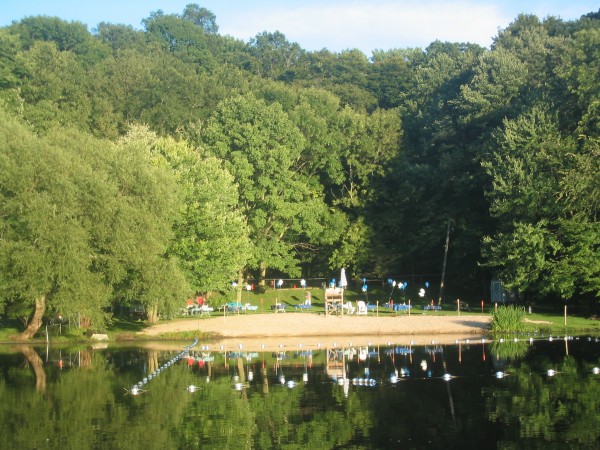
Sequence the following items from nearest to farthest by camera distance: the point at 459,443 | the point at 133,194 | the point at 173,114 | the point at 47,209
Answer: the point at 459,443 < the point at 47,209 < the point at 133,194 < the point at 173,114

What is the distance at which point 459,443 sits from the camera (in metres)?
18.8

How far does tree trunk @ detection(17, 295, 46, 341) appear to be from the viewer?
41531 millimetres

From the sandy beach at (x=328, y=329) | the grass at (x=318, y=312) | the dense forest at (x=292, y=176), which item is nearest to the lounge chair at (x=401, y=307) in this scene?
the grass at (x=318, y=312)

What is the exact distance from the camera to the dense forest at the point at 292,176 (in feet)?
131

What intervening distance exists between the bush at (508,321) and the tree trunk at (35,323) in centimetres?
2279

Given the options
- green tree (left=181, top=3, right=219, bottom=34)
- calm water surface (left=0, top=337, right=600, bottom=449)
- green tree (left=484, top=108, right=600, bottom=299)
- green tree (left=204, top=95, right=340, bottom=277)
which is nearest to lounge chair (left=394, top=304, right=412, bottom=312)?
green tree (left=484, top=108, right=600, bottom=299)

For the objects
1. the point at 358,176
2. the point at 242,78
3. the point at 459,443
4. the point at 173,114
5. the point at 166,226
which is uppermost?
the point at 242,78

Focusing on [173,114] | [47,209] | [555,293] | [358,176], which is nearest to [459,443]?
[47,209]

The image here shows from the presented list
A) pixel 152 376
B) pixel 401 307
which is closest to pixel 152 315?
pixel 401 307

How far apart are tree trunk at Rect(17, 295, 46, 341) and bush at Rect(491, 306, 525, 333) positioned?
22795 mm

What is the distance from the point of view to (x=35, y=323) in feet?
139

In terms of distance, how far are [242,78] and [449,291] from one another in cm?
3551

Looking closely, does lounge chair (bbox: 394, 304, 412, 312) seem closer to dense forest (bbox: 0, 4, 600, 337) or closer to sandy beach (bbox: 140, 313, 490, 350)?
sandy beach (bbox: 140, 313, 490, 350)

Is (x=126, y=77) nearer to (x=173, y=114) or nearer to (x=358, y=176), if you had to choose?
(x=173, y=114)
